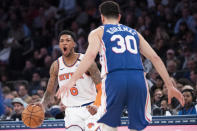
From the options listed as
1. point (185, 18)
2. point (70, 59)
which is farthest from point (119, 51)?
point (185, 18)

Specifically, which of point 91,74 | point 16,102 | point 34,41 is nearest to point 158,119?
point 91,74

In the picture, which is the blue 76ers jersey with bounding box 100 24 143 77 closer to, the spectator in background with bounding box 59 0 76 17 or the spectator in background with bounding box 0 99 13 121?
the spectator in background with bounding box 0 99 13 121

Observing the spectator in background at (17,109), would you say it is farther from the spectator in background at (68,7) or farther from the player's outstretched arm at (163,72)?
the spectator in background at (68,7)

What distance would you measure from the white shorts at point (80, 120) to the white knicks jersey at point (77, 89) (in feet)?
0.38

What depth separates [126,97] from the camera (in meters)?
4.71

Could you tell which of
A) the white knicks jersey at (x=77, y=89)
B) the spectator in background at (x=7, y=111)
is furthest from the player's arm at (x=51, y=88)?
the spectator in background at (x=7, y=111)

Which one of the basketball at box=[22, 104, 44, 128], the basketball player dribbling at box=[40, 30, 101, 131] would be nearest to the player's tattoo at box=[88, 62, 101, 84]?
A: the basketball player dribbling at box=[40, 30, 101, 131]

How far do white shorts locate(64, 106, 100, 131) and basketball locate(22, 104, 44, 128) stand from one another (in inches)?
16.0

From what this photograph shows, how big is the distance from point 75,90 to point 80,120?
47cm

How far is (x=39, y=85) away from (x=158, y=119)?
15.8 ft

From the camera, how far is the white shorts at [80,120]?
20.2 ft

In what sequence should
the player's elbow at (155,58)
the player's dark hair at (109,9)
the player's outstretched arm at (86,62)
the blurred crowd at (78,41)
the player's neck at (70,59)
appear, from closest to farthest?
1. the player's outstretched arm at (86,62)
2. the player's elbow at (155,58)
3. the player's dark hair at (109,9)
4. the player's neck at (70,59)
5. the blurred crowd at (78,41)

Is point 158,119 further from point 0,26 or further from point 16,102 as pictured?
point 0,26

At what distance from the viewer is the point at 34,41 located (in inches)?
601
